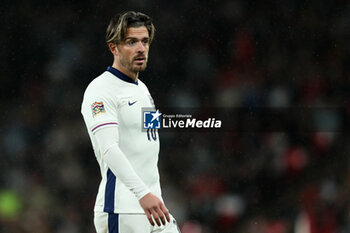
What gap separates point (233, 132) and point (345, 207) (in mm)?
1412

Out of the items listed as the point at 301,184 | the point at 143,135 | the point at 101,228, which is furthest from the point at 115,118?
the point at 301,184

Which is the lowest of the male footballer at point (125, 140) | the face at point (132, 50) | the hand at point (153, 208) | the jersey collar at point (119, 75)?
the hand at point (153, 208)

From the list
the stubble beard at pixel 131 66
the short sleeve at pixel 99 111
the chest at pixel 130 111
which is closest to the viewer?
the short sleeve at pixel 99 111

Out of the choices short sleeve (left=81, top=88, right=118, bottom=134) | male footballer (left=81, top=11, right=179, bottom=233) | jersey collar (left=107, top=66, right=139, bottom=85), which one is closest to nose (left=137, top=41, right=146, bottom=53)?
male footballer (left=81, top=11, right=179, bottom=233)

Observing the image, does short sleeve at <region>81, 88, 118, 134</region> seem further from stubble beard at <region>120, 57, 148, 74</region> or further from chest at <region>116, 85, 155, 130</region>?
stubble beard at <region>120, 57, 148, 74</region>

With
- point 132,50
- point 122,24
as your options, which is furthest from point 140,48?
point 122,24

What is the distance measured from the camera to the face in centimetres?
313

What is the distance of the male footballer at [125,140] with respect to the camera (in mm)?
2855

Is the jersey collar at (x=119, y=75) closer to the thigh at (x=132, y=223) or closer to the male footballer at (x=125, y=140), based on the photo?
the male footballer at (x=125, y=140)

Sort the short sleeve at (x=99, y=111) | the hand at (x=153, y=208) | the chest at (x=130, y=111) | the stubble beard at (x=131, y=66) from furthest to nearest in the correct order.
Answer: the stubble beard at (x=131, y=66) → the chest at (x=130, y=111) → the short sleeve at (x=99, y=111) → the hand at (x=153, y=208)

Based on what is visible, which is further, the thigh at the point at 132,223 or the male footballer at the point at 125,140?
the thigh at the point at 132,223

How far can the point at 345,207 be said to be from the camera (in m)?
6.85

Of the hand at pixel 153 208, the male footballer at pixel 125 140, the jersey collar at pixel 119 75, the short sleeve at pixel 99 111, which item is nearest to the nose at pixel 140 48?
the male footballer at pixel 125 140

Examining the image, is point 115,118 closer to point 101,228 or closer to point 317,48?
point 101,228
